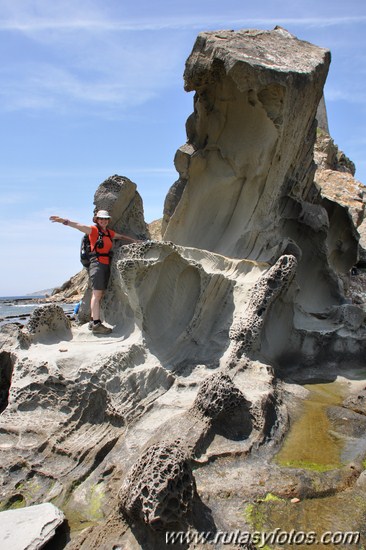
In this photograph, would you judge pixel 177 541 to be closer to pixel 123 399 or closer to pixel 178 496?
pixel 178 496

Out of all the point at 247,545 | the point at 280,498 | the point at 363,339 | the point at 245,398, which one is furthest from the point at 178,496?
the point at 363,339

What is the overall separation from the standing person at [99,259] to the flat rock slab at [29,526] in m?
2.22

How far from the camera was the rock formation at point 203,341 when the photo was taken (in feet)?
9.83

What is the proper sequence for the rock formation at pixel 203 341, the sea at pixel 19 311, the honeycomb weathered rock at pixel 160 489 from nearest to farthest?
the honeycomb weathered rock at pixel 160 489 < the rock formation at pixel 203 341 < the sea at pixel 19 311

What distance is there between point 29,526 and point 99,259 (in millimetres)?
2901

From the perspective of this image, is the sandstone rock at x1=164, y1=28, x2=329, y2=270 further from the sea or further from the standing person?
the sea

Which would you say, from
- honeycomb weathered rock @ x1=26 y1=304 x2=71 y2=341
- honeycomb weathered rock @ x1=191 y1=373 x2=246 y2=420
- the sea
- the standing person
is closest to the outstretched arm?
the standing person

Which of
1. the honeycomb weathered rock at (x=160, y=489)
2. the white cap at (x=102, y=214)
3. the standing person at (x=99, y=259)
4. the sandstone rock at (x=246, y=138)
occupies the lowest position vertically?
the honeycomb weathered rock at (x=160, y=489)

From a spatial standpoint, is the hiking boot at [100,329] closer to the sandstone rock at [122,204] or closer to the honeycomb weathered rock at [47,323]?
the honeycomb weathered rock at [47,323]

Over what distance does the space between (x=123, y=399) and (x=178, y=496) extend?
5.02 ft

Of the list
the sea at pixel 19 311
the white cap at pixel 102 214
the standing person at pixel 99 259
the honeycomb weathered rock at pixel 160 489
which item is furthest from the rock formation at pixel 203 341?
the sea at pixel 19 311

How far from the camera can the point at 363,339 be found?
570 cm

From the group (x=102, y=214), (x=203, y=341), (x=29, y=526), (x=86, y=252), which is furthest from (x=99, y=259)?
(x=29, y=526)

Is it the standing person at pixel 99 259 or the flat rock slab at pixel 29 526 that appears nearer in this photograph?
the flat rock slab at pixel 29 526
